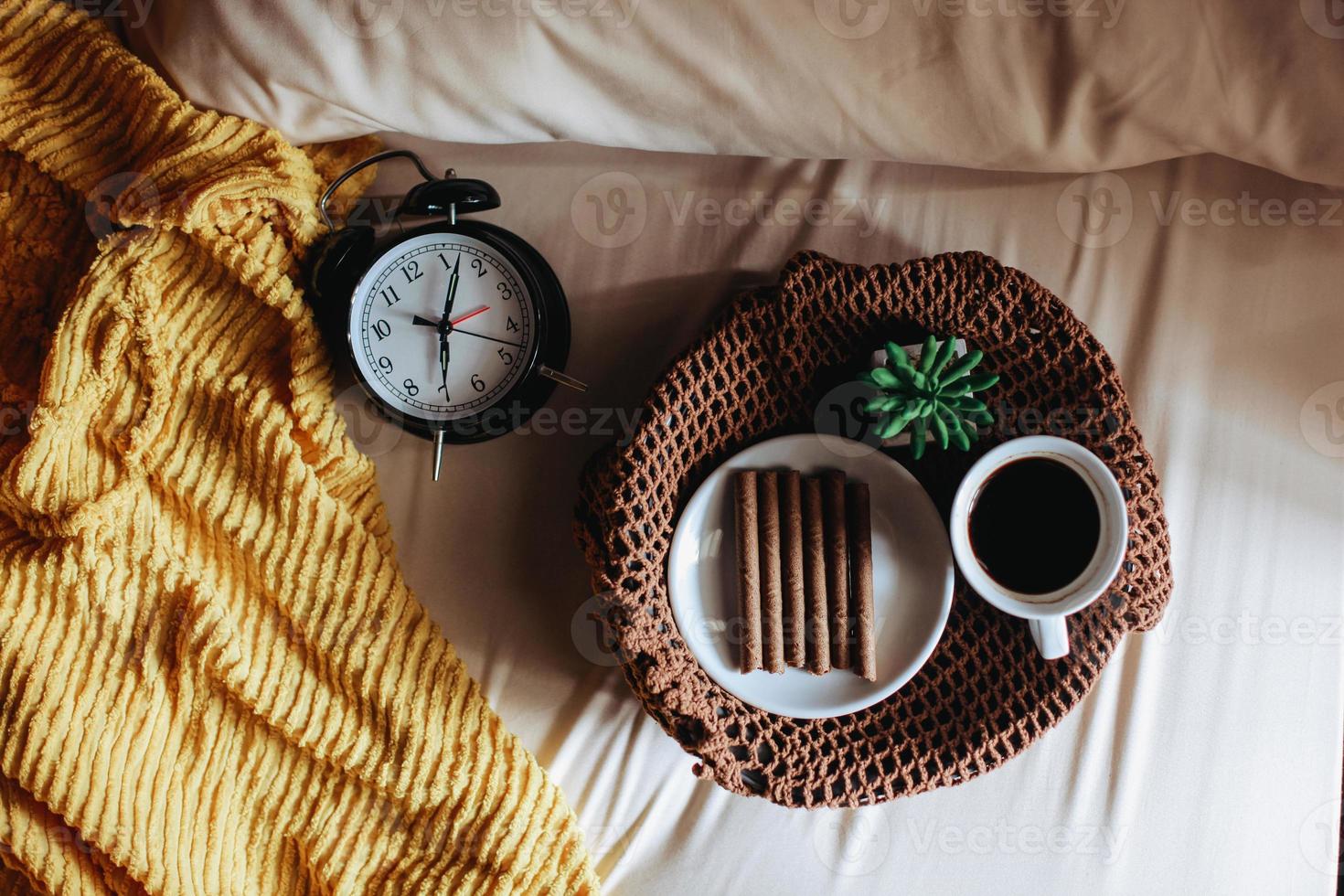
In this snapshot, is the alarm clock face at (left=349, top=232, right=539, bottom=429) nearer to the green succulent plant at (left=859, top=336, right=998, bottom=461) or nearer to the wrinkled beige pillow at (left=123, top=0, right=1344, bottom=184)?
the wrinkled beige pillow at (left=123, top=0, right=1344, bottom=184)

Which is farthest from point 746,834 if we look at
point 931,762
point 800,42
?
point 800,42

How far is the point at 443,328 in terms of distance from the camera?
0.72 meters

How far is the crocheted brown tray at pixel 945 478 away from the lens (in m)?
0.70

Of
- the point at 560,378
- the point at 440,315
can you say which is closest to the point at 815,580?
the point at 560,378

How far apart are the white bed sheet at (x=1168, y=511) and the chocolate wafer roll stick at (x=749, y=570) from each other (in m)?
0.16

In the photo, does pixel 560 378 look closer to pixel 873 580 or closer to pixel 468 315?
pixel 468 315

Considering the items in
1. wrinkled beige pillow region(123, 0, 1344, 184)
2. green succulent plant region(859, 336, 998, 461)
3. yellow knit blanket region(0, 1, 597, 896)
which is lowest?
yellow knit blanket region(0, 1, 597, 896)

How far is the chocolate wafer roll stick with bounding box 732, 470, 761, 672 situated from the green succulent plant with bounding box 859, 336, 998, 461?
114 mm

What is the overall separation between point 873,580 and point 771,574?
0.30 ft

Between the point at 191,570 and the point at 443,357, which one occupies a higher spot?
the point at 443,357

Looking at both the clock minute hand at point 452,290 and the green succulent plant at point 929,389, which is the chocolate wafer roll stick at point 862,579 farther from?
the clock minute hand at point 452,290

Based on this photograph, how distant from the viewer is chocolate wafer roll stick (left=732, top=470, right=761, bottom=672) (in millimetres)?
704

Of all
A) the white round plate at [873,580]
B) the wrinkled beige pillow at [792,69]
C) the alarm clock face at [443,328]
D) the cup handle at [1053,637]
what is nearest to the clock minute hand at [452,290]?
the alarm clock face at [443,328]

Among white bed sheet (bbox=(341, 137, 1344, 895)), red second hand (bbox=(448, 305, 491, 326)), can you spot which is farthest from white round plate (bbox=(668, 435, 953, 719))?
red second hand (bbox=(448, 305, 491, 326))
